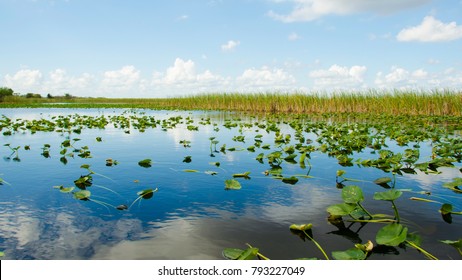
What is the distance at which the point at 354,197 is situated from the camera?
3.29m

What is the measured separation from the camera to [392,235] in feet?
8.85

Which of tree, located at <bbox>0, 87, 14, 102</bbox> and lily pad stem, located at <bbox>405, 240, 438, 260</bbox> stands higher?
tree, located at <bbox>0, 87, 14, 102</bbox>

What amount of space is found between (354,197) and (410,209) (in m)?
1.06

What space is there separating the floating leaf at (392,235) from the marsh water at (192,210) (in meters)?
0.15

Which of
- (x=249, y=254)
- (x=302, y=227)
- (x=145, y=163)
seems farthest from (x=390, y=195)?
(x=145, y=163)

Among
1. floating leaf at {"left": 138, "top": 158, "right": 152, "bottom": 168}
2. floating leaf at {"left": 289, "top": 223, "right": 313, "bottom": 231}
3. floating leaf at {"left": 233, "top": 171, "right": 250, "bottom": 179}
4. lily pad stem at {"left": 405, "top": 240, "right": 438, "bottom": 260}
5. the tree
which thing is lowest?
lily pad stem at {"left": 405, "top": 240, "right": 438, "bottom": 260}

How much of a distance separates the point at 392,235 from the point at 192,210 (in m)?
2.02

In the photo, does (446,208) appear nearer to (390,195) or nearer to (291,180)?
(390,195)

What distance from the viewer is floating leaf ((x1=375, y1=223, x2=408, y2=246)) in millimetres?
2609

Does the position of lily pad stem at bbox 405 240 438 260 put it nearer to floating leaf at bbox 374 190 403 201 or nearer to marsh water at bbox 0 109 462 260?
marsh water at bbox 0 109 462 260

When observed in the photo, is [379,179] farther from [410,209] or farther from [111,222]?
[111,222]

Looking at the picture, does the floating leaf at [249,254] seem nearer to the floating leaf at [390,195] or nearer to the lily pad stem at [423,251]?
the lily pad stem at [423,251]

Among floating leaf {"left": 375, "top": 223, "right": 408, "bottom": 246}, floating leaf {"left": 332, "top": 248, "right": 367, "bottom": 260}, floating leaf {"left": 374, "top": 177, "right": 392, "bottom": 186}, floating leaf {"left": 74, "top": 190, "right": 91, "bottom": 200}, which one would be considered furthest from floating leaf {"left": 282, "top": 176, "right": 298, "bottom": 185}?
floating leaf {"left": 74, "top": 190, "right": 91, "bottom": 200}

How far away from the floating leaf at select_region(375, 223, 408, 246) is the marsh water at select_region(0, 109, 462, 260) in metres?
0.15
